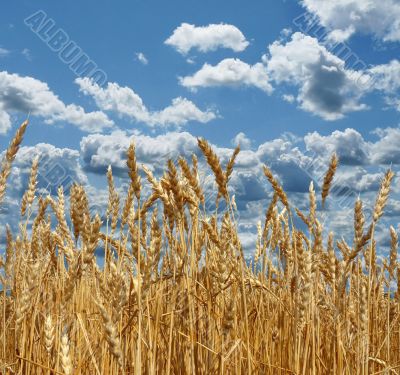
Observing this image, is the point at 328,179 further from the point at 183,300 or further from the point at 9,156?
the point at 9,156

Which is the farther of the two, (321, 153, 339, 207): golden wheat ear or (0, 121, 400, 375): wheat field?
(321, 153, 339, 207): golden wheat ear

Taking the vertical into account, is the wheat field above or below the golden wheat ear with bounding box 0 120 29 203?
below

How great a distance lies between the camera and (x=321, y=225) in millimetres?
1881

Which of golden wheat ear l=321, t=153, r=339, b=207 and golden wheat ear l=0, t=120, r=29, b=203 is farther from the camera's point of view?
golden wheat ear l=321, t=153, r=339, b=207

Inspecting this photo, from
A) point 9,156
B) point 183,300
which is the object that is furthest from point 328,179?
point 9,156

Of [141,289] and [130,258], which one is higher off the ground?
[130,258]

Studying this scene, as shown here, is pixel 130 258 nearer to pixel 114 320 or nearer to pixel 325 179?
pixel 325 179

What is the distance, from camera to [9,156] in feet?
6.06

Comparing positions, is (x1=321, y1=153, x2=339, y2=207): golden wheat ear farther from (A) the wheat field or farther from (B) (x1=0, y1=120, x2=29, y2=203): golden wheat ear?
(B) (x1=0, y1=120, x2=29, y2=203): golden wheat ear

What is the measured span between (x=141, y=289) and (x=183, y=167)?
0.55 metres

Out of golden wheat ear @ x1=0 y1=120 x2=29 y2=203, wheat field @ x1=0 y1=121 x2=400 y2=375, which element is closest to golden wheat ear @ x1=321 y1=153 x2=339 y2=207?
wheat field @ x1=0 y1=121 x2=400 y2=375

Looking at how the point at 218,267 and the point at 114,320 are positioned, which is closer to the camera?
the point at 114,320

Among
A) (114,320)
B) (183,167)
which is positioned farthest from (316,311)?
(114,320)

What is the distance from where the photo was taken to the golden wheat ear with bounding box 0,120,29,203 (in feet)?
5.97
